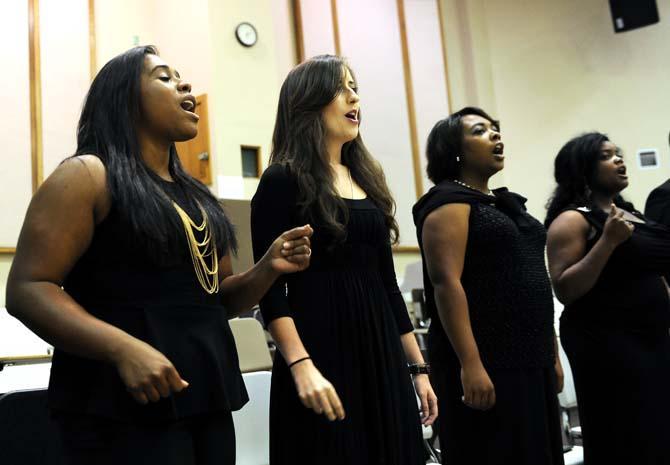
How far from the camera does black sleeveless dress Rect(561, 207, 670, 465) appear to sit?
99.3 inches

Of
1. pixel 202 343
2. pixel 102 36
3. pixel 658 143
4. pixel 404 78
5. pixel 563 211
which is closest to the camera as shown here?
pixel 202 343

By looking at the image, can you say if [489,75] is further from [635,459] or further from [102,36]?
[635,459]

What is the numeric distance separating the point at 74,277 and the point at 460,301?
1.11 metres

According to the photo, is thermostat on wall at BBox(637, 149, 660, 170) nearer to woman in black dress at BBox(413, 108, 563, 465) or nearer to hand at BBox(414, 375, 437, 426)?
woman in black dress at BBox(413, 108, 563, 465)

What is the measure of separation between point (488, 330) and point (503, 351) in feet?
0.23

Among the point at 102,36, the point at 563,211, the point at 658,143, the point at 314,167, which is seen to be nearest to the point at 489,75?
the point at 658,143

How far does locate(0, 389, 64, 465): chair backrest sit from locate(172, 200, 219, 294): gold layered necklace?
2.17 ft

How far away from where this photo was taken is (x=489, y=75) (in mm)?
8250

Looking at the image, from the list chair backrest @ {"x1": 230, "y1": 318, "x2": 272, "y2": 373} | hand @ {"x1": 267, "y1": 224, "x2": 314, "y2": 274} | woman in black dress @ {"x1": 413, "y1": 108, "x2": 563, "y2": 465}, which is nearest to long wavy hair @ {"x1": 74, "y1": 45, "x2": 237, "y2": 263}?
hand @ {"x1": 267, "y1": 224, "x2": 314, "y2": 274}

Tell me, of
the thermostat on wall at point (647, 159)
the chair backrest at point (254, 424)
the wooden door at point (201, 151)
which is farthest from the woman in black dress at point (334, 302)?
the thermostat on wall at point (647, 159)

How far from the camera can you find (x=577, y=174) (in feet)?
9.49

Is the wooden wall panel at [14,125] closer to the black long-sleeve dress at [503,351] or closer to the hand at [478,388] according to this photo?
the black long-sleeve dress at [503,351]

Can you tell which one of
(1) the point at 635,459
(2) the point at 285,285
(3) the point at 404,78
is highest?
(3) the point at 404,78

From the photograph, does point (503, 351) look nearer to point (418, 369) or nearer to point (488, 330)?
point (488, 330)
